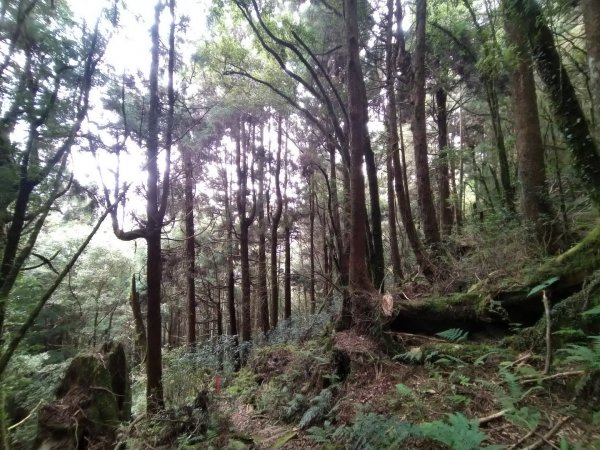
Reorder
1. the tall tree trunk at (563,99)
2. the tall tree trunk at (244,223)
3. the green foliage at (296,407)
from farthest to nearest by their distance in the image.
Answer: the tall tree trunk at (244,223) < the green foliage at (296,407) < the tall tree trunk at (563,99)

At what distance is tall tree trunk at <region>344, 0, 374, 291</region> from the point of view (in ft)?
20.1

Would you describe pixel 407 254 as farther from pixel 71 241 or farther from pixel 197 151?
pixel 71 241

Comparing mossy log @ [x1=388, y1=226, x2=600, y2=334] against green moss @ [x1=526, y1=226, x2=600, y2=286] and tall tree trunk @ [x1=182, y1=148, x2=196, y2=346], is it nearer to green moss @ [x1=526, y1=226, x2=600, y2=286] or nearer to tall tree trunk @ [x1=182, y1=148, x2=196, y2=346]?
green moss @ [x1=526, y1=226, x2=600, y2=286]

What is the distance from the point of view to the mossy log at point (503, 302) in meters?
4.05

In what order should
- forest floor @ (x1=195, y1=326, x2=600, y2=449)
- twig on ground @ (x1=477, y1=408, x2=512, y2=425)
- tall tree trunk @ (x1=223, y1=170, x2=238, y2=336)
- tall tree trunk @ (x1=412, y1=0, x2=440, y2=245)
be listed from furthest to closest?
tall tree trunk @ (x1=223, y1=170, x2=238, y2=336) → tall tree trunk @ (x1=412, y1=0, x2=440, y2=245) → twig on ground @ (x1=477, y1=408, x2=512, y2=425) → forest floor @ (x1=195, y1=326, x2=600, y2=449)

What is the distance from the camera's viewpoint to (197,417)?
488 centimetres

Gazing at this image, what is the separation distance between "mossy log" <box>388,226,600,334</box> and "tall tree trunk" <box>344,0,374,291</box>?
2.81ft

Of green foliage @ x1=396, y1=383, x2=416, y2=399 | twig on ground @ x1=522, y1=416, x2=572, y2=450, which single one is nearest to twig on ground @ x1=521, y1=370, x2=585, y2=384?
twig on ground @ x1=522, y1=416, x2=572, y2=450

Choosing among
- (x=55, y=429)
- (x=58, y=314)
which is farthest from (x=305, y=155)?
(x=58, y=314)

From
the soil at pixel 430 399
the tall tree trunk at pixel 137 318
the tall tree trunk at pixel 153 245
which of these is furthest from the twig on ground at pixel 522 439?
the tall tree trunk at pixel 137 318

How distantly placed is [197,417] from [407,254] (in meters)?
9.01

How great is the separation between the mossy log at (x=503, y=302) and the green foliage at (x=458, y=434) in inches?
93.4

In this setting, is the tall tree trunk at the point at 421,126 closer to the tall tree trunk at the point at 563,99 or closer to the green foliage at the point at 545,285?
the tall tree trunk at the point at 563,99

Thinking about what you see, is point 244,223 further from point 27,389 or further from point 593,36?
point 593,36
